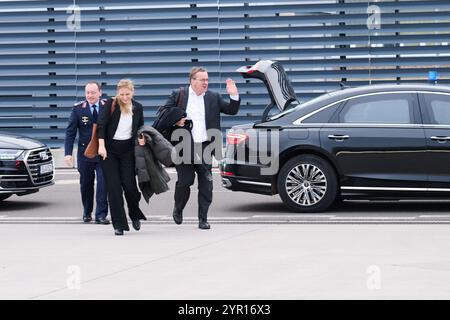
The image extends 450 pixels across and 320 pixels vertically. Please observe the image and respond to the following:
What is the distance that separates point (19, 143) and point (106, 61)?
10.1m

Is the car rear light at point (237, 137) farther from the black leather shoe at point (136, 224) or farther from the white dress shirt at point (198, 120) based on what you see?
the black leather shoe at point (136, 224)

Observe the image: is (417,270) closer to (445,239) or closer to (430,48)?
(445,239)

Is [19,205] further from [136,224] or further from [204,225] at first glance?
[204,225]

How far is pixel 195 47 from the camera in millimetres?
25719

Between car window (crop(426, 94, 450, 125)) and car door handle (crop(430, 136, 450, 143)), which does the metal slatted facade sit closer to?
car window (crop(426, 94, 450, 125))

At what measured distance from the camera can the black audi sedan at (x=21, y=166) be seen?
15711mm

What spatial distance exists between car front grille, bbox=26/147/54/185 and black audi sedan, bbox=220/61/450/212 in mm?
2842

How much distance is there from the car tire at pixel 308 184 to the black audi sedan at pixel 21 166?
338cm

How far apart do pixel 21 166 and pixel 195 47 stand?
10384 millimetres

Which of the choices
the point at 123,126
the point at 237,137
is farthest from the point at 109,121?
A: the point at 237,137

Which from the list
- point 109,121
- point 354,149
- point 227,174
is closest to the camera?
point 109,121

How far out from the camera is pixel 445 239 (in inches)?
449

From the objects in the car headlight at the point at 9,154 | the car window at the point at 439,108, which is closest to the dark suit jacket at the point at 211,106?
the car window at the point at 439,108

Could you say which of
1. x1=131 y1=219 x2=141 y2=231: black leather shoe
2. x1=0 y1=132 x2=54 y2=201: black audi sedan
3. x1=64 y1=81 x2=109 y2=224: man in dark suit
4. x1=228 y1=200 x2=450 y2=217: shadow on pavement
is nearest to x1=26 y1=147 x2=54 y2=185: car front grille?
x1=0 y1=132 x2=54 y2=201: black audi sedan
